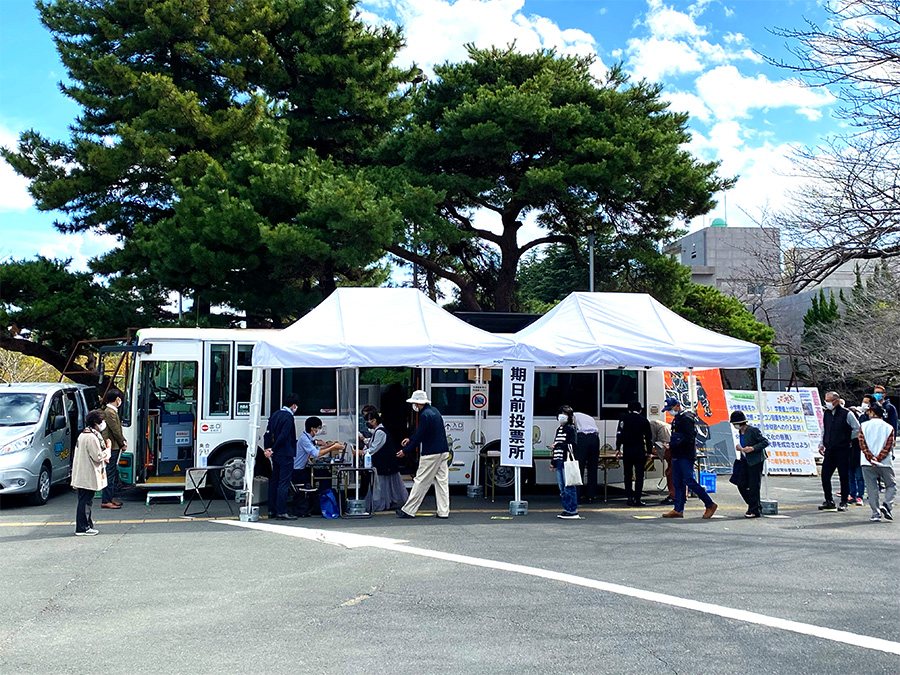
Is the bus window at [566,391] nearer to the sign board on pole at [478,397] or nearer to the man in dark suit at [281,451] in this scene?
the sign board on pole at [478,397]

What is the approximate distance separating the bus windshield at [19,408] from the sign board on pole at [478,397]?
7.48m

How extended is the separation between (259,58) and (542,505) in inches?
648

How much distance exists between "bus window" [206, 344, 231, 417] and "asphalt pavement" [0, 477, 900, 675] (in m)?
2.40

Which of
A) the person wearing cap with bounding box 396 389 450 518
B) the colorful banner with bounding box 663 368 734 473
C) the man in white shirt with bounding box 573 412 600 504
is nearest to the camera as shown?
the person wearing cap with bounding box 396 389 450 518

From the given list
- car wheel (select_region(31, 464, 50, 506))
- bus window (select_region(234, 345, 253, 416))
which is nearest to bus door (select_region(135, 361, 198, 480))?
bus window (select_region(234, 345, 253, 416))

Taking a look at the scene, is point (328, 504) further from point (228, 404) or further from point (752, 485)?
point (752, 485)

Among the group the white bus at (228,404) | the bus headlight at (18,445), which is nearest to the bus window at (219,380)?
the white bus at (228,404)

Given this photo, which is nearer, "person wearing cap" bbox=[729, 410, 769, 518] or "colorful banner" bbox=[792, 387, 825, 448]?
"person wearing cap" bbox=[729, 410, 769, 518]

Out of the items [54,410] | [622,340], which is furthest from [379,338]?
[54,410]

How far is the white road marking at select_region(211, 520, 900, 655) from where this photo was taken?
6.08 meters

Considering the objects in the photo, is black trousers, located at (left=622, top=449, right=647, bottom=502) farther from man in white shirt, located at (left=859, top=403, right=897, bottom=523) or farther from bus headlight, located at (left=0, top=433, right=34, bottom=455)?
bus headlight, located at (left=0, top=433, right=34, bottom=455)

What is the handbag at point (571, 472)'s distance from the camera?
11.7 m

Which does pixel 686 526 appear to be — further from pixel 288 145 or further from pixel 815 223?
pixel 288 145

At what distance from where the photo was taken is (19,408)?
45.4 ft
